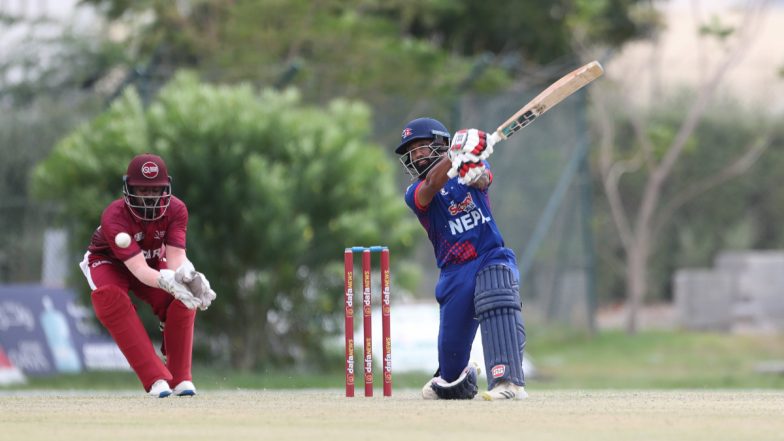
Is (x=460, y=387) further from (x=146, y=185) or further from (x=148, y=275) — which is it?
(x=146, y=185)

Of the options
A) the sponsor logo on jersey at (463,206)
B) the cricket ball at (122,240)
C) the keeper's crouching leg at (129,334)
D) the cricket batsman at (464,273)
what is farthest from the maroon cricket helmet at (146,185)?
the sponsor logo on jersey at (463,206)

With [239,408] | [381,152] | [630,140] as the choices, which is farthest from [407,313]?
[630,140]

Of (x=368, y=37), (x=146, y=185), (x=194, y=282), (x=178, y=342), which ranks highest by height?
(x=368, y=37)

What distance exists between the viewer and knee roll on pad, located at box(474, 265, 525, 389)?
27.8 feet

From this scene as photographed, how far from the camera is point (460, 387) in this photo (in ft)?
29.1

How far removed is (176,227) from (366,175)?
7112mm

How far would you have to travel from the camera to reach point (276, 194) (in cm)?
1534

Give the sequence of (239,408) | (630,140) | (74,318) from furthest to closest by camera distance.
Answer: (630,140) → (74,318) → (239,408)

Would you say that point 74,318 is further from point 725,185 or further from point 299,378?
point 725,185

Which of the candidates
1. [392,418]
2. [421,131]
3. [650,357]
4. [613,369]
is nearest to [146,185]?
[421,131]

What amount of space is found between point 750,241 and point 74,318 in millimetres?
16373

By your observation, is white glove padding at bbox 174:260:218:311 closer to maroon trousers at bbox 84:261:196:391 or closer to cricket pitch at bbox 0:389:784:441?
maroon trousers at bbox 84:261:196:391

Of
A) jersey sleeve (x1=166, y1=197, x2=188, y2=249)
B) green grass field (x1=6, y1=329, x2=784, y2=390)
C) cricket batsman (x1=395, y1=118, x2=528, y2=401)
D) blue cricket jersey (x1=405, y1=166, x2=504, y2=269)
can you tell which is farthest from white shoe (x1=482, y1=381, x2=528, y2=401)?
green grass field (x1=6, y1=329, x2=784, y2=390)

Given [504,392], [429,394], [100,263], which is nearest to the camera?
[504,392]
